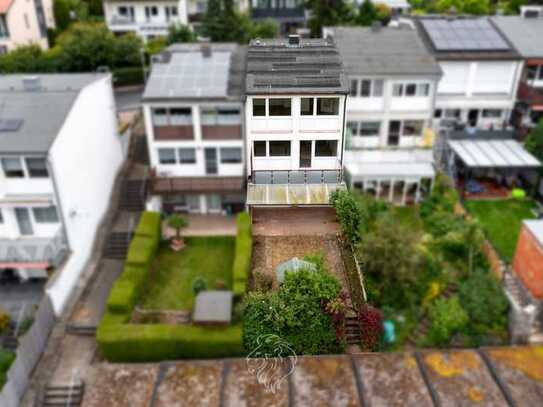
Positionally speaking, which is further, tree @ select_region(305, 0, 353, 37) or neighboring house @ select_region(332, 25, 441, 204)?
tree @ select_region(305, 0, 353, 37)

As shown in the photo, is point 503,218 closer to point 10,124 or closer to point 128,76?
point 10,124

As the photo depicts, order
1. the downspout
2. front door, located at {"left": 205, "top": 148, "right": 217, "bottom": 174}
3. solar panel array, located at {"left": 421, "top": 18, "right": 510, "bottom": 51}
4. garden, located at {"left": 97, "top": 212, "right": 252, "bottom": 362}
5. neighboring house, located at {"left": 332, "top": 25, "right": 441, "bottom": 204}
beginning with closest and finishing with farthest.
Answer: garden, located at {"left": 97, "top": 212, "right": 252, "bottom": 362} → the downspout → front door, located at {"left": 205, "top": 148, "right": 217, "bottom": 174} → neighboring house, located at {"left": 332, "top": 25, "right": 441, "bottom": 204} → solar panel array, located at {"left": 421, "top": 18, "right": 510, "bottom": 51}

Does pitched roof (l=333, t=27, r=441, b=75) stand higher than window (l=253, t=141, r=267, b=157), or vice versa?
window (l=253, t=141, r=267, b=157)

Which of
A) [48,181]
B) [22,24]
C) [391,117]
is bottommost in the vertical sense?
[48,181]

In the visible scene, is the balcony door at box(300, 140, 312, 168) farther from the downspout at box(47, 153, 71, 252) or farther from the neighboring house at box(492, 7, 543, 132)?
the neighboring house at box(492, 7, 543, 132)

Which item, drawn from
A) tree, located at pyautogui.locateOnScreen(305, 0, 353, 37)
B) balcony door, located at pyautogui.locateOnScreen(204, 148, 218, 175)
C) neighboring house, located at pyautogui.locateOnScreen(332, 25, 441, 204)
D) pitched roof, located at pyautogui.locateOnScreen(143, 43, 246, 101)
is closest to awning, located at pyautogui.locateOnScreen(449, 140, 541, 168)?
neighboring house, located at pyautogui.locateOnScreen(332, 25, 441, 204)

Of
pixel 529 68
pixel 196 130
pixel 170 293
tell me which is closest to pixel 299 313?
pixel 170 293
